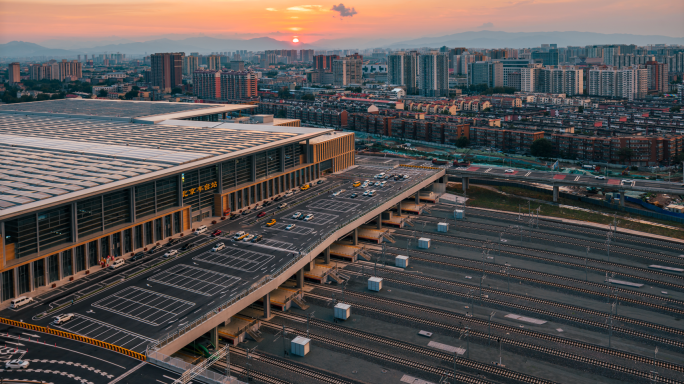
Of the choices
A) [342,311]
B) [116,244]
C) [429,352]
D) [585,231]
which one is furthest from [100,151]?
[585,231]

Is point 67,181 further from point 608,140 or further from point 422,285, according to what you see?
point 608,140

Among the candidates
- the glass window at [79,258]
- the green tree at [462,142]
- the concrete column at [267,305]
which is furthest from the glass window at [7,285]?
the green tree at [462,142]

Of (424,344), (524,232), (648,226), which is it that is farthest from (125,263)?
(648,226)

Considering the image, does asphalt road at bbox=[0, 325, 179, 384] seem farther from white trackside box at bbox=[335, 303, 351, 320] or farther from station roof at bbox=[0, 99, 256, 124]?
station roof at bbox=[0, 99, 256, 124]

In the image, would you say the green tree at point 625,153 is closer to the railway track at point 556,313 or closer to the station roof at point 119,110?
the railway track at point 556,313

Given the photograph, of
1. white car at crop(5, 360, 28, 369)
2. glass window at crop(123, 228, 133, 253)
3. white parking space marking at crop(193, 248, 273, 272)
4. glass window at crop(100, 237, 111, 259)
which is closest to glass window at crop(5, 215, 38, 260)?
glass window at crop(100, 237, 111, 259)

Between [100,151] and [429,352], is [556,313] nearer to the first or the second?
[429,352]
